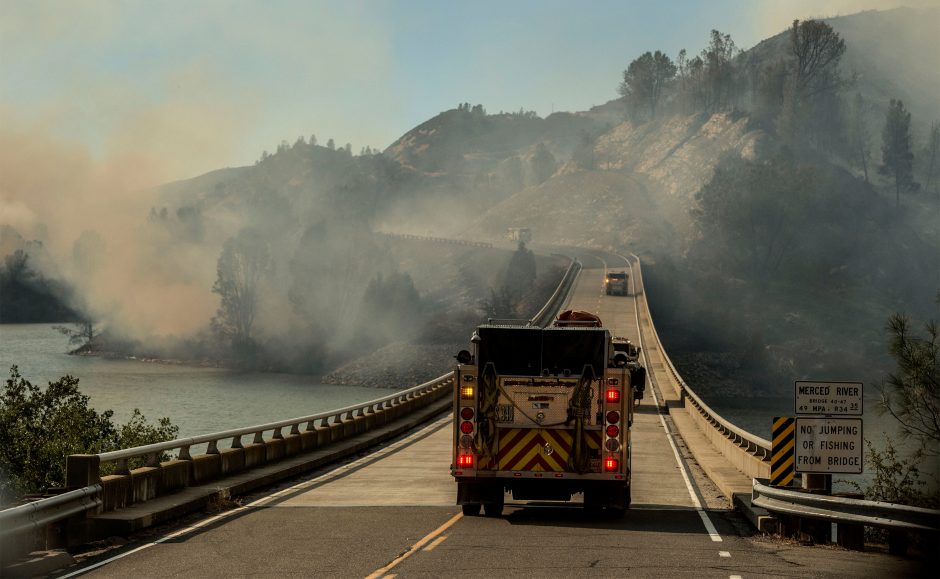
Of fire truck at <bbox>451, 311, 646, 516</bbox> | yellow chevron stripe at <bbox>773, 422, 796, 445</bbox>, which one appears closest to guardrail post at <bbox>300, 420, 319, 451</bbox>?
fire truck at <bbox>451, 311, 646, 516</bbox>

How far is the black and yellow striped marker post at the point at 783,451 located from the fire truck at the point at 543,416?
2446 millimetres

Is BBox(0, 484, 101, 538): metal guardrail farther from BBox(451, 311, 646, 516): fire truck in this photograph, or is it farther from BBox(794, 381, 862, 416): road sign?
BBox(794, 381, 862, 416): road sign

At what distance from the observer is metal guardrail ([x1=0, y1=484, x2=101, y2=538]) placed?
14992mm

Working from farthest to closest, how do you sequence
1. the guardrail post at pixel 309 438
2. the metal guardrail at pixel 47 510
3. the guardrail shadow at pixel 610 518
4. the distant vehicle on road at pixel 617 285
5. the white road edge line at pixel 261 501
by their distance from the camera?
the distant vehicle on road at pixel 617 285
the guardrail post at pixel 309 438
the guardrail shadow at pixel 610 518
the white road edge line at pixel 261 501
the metal guardrail at pixel 47 510

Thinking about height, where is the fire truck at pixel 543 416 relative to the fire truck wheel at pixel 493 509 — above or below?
above

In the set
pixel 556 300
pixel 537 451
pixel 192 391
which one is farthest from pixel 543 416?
pixel 192 391

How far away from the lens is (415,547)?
17516 millimetres

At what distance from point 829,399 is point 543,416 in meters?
4.64

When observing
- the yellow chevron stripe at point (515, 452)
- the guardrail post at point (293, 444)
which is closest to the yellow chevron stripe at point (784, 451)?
the yellow chevron stripe at point (515, 452)

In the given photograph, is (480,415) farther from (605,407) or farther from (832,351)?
(832,351)

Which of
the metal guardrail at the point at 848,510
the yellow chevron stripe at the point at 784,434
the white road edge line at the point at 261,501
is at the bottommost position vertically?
the white road edge line at the point at 261,501

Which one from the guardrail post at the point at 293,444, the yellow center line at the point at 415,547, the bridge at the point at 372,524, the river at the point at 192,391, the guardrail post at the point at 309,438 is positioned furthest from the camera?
the river at the point at 192,391

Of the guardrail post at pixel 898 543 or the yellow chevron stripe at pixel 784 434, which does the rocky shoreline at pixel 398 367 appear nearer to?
the yellow chevron stripe at pixel 784 434

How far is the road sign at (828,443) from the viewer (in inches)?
755
